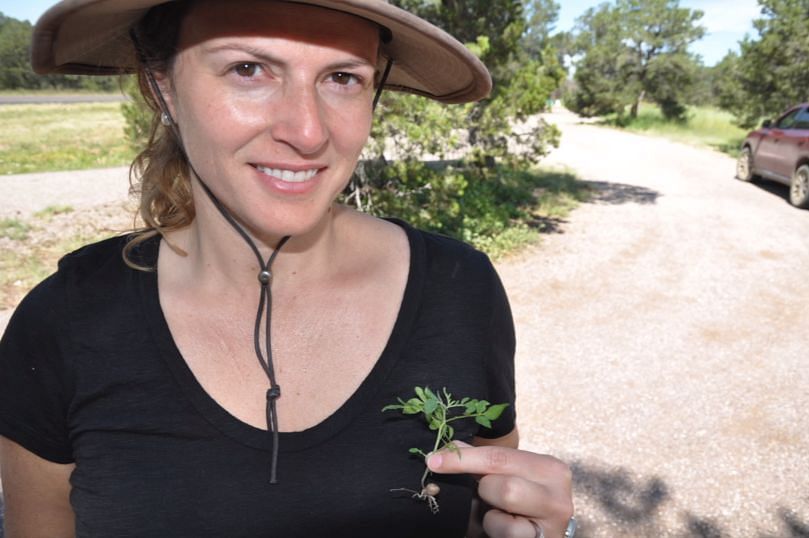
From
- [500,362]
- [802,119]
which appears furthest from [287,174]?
[802,119]

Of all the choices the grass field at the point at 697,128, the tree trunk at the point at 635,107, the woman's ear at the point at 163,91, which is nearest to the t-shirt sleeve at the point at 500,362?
the woman's ear at the point at 163,91

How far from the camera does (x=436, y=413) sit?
4.37 feet

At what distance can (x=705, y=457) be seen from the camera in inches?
161

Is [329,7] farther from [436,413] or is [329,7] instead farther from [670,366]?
[670,366]

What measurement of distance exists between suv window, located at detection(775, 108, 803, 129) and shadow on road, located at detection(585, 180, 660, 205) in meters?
2.57

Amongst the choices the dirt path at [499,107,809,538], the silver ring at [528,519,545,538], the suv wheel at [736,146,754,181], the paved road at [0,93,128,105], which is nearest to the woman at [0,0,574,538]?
the silver ring at [528,519,545,538]

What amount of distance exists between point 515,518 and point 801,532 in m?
3.16

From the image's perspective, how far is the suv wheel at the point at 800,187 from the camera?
35.1 feet

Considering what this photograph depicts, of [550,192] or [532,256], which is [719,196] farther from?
[532,256]

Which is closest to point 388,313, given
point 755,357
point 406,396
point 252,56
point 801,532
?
point 406,396

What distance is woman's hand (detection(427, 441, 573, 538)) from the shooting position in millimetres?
1178

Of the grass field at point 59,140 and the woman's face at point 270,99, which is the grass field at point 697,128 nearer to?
the grass field at point 59,140

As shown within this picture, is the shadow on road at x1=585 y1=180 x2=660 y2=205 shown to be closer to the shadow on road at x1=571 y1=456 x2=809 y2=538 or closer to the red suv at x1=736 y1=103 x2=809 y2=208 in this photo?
the red suv at x1=736 y1=103 x2=809 y2=208

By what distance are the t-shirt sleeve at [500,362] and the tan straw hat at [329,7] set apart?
1.81ft
